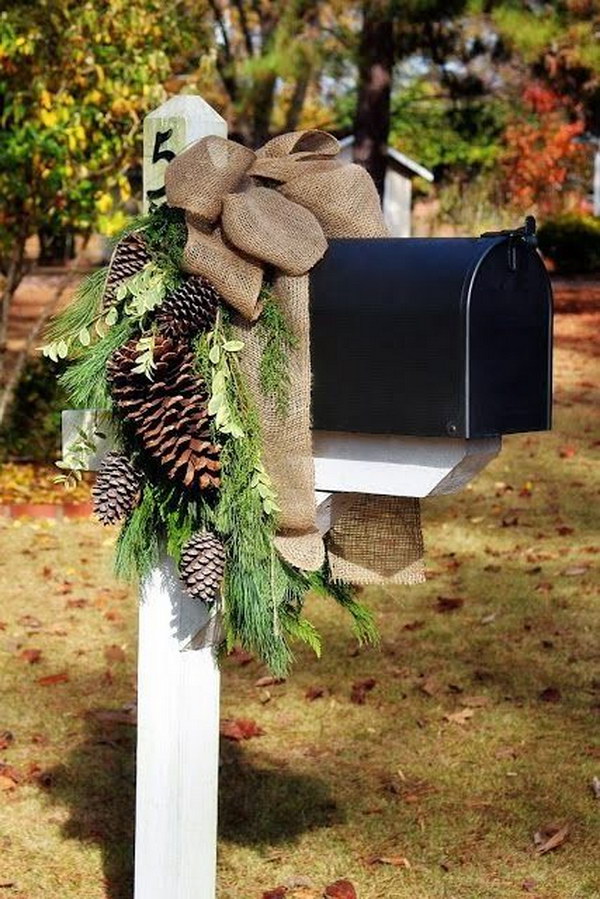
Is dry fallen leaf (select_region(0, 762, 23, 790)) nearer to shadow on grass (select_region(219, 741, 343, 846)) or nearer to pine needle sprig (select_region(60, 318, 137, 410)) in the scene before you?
shadow on grass (select_region(219, 741, 343, 846))

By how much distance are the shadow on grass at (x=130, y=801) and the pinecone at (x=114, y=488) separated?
58.4 inches

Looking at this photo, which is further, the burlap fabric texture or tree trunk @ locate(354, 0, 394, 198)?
tree trunk @ locate(354, 0, 394, 198)

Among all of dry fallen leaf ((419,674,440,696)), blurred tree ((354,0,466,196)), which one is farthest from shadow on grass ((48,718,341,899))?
blurred tree ((354,0,466,196))

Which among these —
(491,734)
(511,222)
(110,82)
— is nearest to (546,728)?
(491,734)

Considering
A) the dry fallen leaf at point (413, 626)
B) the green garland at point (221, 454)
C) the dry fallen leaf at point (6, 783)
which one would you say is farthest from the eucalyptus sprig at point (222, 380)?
the dry fallen leaf at point (413, 626)

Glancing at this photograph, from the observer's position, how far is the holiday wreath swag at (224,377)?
2.73 metres

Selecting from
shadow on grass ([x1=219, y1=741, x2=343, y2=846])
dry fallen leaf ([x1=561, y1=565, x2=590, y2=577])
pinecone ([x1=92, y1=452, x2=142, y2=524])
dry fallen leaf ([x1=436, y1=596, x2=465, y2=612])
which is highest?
pinecone ([x1=92, y1=452, x2=142, y2=524])

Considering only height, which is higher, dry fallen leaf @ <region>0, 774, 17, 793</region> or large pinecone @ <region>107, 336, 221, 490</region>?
large pinecone @ <region>107, 336, 221, 490</region>

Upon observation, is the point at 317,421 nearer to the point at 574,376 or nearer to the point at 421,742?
the point at 421,742

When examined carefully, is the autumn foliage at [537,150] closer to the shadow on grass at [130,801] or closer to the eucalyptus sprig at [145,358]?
the shadow on grass at [130,801]

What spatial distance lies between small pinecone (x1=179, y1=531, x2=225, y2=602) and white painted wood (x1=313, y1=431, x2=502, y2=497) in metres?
0.24

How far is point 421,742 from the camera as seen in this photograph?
5.07 metres

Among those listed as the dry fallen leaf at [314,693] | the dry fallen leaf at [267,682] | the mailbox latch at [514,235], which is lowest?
the dry fallen leaf at [267,682]

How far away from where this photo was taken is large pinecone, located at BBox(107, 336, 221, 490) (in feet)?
8.89
